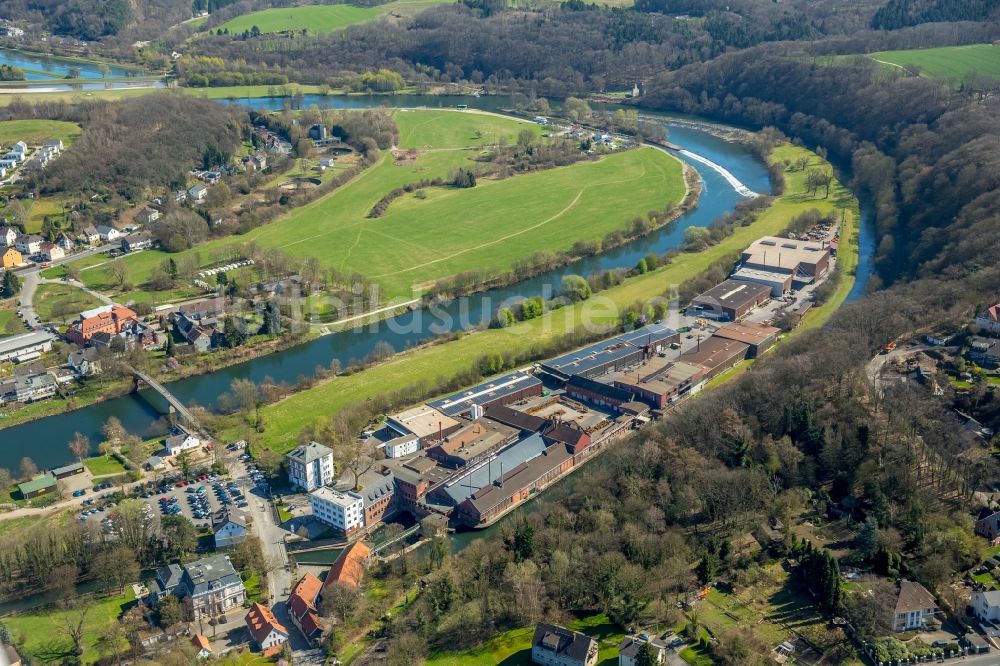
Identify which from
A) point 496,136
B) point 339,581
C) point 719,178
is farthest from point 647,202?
point 339,581

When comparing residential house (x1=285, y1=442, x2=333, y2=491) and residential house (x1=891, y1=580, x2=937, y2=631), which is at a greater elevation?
residential house (x1=891, y1=580, x2=937, y2=631)

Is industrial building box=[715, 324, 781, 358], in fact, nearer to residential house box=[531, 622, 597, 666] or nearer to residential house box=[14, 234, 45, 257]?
residential house box=[531, 622, 597, 666]

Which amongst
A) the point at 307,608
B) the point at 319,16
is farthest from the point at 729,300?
the point at 319,16

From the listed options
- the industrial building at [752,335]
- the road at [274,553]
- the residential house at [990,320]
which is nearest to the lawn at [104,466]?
the road at [274,553]

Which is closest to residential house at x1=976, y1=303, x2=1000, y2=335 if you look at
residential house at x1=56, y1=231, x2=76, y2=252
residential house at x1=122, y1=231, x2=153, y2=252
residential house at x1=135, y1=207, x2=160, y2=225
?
residential house at x1=122, y1=231, x2=153, y2=252

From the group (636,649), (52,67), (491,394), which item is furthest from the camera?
(52,67)

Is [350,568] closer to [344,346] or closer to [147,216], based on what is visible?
[344,346]

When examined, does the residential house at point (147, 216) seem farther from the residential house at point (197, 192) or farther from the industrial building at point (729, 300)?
the industrial building at point (729, 300)
